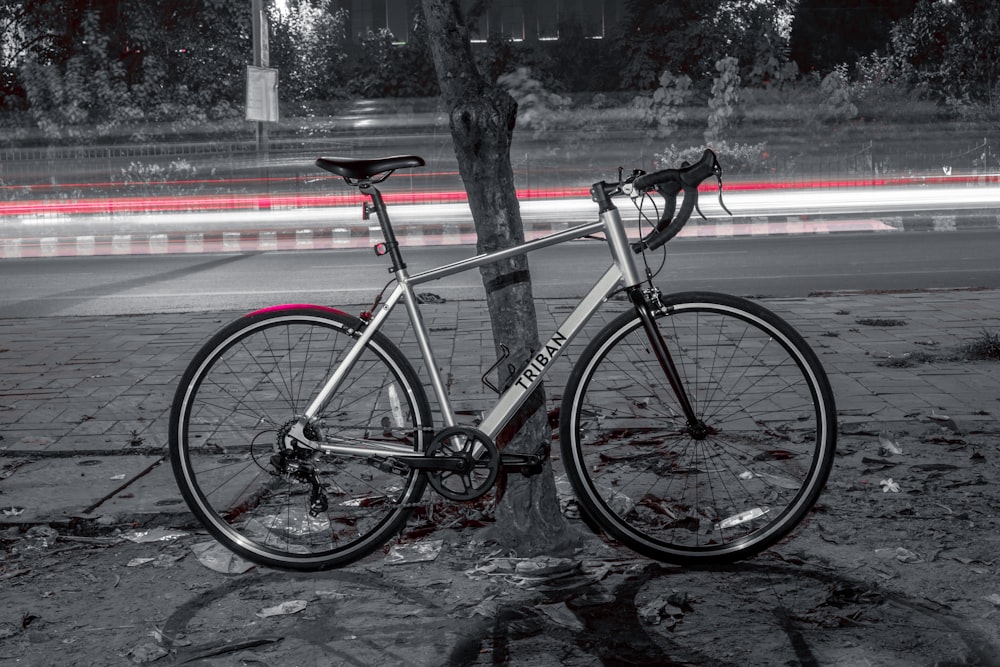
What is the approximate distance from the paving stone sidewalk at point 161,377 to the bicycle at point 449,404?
69cm

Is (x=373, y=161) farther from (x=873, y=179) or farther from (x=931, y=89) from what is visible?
(x=931, y=89)

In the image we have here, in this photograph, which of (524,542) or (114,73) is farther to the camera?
(114,73)

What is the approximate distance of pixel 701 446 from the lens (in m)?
3.90

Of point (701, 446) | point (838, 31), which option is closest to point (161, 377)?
point (701, 446)

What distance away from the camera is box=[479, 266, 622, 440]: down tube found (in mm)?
3588

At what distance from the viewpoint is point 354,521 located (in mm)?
4105

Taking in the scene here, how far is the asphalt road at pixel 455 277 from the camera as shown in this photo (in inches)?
425

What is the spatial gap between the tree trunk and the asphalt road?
6.55 metres

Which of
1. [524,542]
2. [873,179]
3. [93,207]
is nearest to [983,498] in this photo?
[524,542]

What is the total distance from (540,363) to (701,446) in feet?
2.28

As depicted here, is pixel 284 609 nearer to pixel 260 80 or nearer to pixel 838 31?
pixel 260 80

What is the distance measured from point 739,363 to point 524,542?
3.79 feet

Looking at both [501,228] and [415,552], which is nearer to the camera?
[501,228]

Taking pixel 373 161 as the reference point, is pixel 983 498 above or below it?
below
